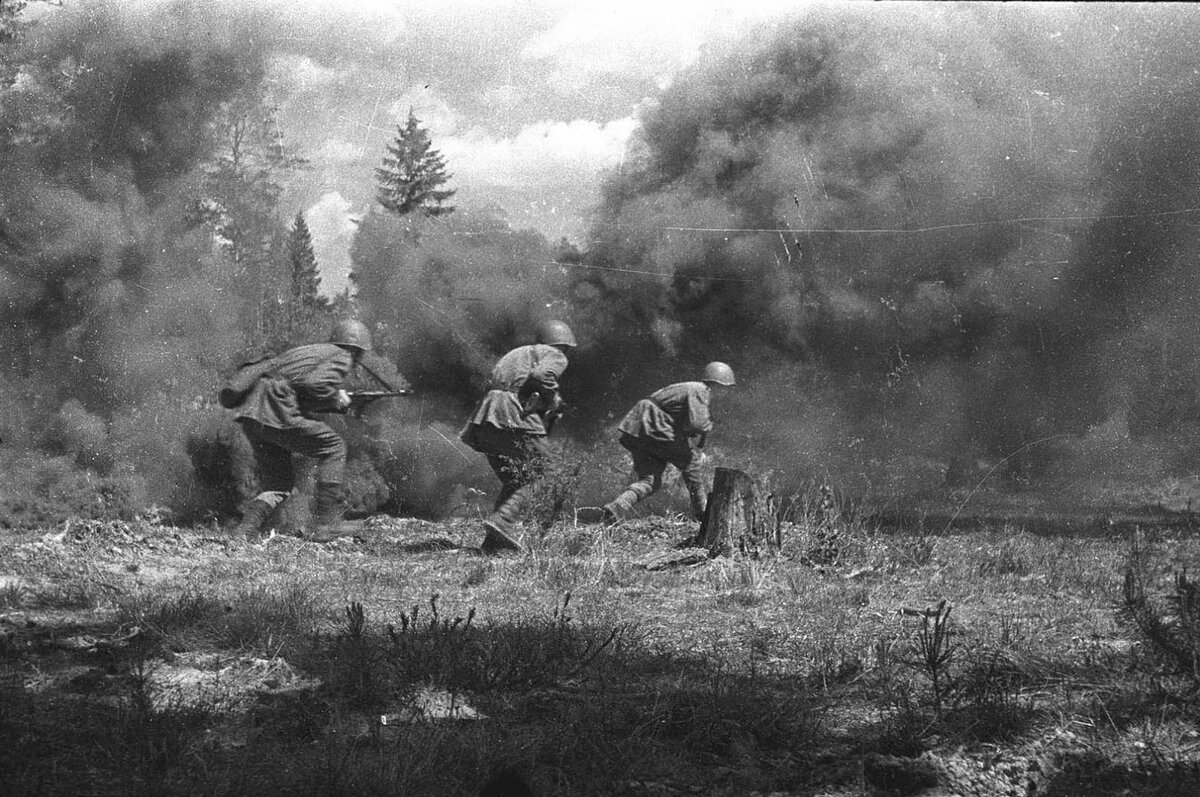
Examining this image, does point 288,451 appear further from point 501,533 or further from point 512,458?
point 501,533

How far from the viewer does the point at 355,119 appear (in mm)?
12930

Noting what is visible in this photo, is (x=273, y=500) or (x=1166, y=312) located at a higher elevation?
(x=1166, y=312)

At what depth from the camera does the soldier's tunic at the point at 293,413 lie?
957 cm

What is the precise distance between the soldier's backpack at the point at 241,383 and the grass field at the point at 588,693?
361cm

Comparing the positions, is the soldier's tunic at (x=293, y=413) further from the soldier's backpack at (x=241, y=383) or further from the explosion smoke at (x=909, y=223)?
the explosion smoke at (x=909, y=223)

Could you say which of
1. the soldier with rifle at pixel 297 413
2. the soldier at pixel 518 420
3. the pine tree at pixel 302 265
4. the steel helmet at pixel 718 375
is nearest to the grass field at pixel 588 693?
the soldier at pixel 518 420

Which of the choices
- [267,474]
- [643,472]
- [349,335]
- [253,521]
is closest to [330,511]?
[267,474]

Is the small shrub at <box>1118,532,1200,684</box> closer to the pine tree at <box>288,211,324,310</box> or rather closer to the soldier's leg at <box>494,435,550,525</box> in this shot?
the soldier's leg at <box>494,435,550,525</box>

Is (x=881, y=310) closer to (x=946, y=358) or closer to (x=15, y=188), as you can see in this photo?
(x=946, y=358)

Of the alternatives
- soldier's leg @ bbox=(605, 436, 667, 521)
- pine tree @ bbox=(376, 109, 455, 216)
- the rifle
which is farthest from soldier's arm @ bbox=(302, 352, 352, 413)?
pine tree @ bbox=(376, 109, 455, 216)

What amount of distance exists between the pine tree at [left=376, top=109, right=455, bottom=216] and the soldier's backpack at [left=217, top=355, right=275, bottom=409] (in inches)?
203

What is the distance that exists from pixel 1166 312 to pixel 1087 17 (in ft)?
13.5

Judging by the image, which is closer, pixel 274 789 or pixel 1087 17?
pixel 274 789

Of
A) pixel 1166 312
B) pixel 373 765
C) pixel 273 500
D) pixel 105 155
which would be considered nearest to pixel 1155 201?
pixel 1166 312
